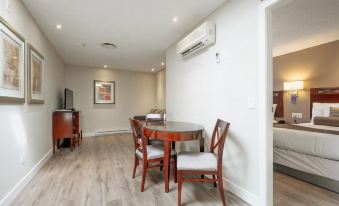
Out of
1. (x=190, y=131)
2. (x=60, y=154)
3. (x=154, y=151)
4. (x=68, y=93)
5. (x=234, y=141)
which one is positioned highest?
(x=68, y=93)

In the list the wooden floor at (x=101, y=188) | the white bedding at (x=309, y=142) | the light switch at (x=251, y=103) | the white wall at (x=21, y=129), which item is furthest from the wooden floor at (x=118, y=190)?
the light switch at (x=251, y=103)

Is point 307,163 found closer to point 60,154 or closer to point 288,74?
point 288,74

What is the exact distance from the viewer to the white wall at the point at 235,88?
1.87m

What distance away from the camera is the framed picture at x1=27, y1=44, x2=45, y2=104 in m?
2.43

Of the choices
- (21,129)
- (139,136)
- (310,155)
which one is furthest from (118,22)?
(310,155)

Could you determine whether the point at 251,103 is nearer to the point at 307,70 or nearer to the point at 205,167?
the point at 205,167

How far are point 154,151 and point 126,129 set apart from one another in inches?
175

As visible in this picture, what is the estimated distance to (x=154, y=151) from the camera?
2256 millimetres

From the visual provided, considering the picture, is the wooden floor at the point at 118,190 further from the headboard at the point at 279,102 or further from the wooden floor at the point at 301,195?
the headboard at the point at 279,102

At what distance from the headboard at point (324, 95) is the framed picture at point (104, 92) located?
579cm

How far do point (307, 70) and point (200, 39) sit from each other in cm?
326

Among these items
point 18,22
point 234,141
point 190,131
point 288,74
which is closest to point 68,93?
point 18,22

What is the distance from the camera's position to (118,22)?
276 centimetres

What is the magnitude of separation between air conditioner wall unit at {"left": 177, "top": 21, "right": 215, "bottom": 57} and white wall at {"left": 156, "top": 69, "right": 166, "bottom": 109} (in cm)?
329
